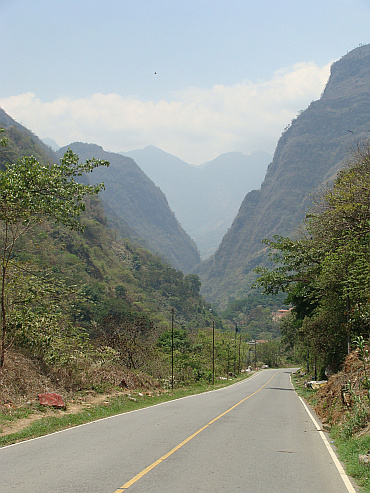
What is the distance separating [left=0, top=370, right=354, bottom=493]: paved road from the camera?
627cm

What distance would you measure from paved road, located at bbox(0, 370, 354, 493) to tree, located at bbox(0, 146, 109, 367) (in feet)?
19.7

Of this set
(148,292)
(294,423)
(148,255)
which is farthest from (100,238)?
(294,423)

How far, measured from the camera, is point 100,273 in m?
97.8

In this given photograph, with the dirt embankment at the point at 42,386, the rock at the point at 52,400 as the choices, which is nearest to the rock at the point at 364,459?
the dirt embankment at the point at 42,386

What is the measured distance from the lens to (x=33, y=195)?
1562 centimetres

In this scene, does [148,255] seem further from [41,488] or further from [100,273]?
[41,488]

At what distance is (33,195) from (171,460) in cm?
1079

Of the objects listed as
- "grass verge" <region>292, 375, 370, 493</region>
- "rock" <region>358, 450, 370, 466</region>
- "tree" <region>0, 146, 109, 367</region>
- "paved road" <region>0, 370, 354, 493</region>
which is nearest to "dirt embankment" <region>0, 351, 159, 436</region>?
"tree" <region>0, 146, 109, 367</region>

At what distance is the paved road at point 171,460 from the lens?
627 centimetres

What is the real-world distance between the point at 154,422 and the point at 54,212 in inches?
311

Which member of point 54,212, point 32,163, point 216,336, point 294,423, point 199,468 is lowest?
point 216,336

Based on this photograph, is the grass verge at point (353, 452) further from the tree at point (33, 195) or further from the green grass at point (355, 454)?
the tree at point (33, 195)

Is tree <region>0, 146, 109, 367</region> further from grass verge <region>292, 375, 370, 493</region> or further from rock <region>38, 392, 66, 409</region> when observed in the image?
grass verge <region>292, 375, 370, 493</region>

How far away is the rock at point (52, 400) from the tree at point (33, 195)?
181cm
